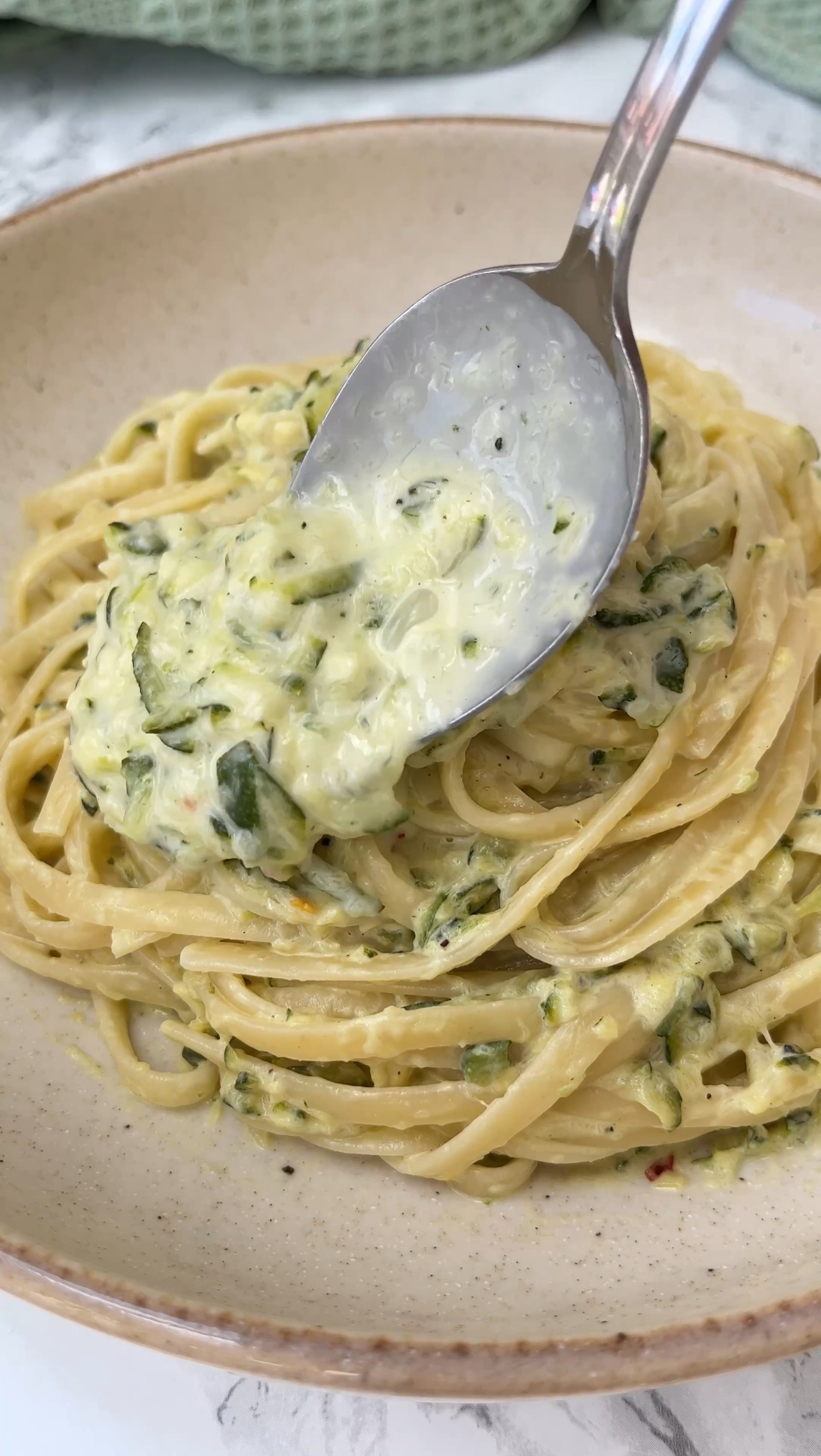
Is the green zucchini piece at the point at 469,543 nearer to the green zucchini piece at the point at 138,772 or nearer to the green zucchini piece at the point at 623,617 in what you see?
the green zucchini piece at the point at 623,617

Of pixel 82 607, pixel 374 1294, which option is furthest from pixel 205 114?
pixel 374 1294

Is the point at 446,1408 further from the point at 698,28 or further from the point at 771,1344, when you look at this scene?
the point at 698,28

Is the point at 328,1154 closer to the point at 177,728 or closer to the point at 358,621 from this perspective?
the point at 177,728

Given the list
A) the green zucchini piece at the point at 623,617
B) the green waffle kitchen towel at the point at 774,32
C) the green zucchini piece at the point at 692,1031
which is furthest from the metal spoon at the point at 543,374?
the green waffle kitchen towel at the point at 774,32

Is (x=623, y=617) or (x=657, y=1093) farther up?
(x=623, y=617)

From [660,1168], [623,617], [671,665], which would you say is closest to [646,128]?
[623,617]

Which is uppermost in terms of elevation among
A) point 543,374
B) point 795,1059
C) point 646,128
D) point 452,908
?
point 646,128
